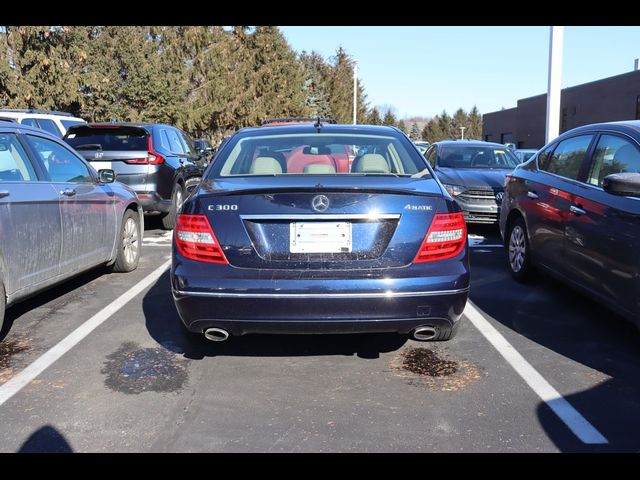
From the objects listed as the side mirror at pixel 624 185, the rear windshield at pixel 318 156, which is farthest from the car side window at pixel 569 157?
the rear windshield at pixel 318 156

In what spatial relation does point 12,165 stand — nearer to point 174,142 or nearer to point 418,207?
point 418,207

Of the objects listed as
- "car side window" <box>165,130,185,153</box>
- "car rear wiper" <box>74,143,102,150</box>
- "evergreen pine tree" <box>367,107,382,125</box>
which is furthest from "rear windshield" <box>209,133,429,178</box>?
"evergreen pine tree" <box>367,107,382,125</box>

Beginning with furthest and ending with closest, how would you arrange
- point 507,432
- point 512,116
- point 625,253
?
1. point 512,116
2. point 625,253
3. point 507,432

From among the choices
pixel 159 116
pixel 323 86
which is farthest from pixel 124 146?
pixel 323 86

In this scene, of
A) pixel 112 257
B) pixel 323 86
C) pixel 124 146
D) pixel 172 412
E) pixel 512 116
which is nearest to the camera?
pixel 172 412

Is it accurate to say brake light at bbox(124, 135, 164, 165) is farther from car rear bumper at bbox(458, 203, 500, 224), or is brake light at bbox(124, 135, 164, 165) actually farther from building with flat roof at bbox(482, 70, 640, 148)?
building with flat roof at bbox(482, 70, 640, 148)

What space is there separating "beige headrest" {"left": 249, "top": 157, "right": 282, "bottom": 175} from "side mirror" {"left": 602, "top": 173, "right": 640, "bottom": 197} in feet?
7.34

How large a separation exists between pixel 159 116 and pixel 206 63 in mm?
6735

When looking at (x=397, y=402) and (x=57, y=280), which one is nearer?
(x=397, y=402)

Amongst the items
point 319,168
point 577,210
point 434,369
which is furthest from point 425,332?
point 577,210

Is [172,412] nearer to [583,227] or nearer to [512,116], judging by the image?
[583,227]

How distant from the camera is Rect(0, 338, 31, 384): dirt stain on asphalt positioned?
12.7 ft

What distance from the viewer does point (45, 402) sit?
346 centimetres

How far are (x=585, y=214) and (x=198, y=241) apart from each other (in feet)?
9.93
